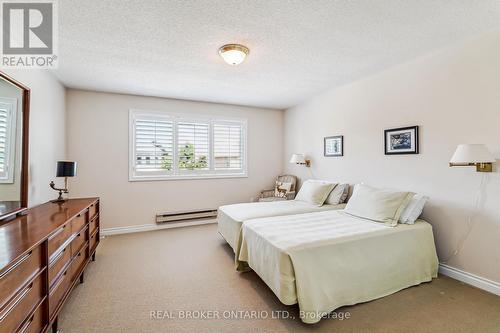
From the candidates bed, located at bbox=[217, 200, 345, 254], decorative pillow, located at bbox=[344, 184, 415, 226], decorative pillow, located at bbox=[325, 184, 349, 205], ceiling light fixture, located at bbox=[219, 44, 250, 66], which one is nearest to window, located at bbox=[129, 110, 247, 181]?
bed, located at bbox=[217, 200, 345, 254]

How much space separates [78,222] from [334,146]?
363 cm

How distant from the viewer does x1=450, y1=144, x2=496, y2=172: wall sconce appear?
2.02 metres

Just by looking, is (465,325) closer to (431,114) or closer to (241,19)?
(431,114)

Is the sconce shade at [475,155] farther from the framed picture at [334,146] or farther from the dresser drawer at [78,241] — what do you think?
the dresser drawer at [78,241]

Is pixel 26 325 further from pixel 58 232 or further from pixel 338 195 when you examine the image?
pixel 338 195

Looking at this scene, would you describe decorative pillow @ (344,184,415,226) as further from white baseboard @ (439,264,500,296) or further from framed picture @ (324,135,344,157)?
framed picture @ (324,135,344,157)

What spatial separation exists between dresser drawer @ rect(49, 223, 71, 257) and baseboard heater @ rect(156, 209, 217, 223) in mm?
2205

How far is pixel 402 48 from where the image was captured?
2475 mm

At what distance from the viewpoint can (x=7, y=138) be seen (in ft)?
6.48

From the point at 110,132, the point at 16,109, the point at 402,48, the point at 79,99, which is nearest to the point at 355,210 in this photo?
the point at 402,48

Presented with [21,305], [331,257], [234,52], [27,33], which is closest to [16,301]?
[21,305]

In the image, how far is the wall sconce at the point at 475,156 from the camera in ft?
6.63

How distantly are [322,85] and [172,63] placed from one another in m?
2.28

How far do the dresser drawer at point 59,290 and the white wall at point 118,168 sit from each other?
2198 mm
